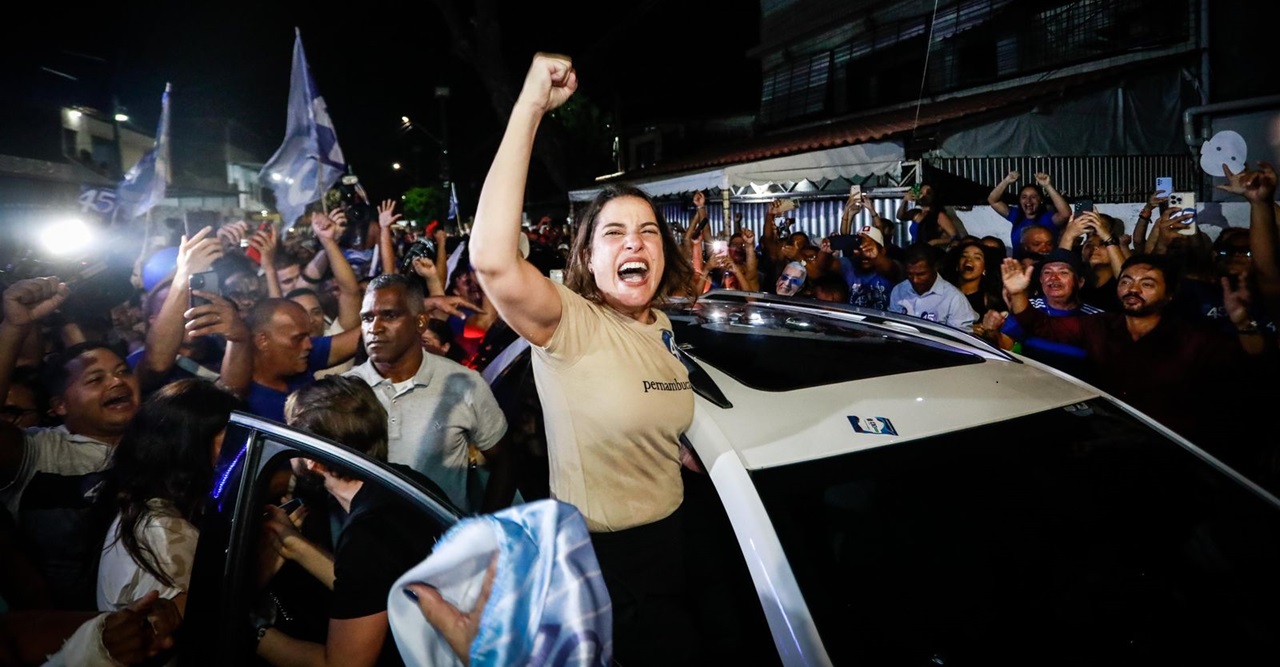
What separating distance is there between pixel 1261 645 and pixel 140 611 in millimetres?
2938

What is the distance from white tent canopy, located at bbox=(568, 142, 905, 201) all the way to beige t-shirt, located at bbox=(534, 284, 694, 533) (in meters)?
9.05

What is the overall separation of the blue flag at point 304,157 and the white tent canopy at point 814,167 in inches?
179

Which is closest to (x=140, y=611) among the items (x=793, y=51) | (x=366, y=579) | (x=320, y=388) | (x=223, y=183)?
(x=366, y=579)

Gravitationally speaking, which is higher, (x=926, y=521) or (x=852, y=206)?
(x=852, y=206)

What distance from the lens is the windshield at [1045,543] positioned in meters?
1.88

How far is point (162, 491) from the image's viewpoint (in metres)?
2.14

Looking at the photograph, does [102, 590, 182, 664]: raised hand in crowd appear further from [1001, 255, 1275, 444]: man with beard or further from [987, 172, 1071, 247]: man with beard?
[987, 172, 1071, 247]: man with beard

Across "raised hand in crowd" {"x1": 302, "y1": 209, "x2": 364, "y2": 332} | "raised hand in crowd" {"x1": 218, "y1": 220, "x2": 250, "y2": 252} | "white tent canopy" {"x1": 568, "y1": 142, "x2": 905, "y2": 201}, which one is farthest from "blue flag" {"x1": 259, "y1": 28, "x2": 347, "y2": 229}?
"white tent canopy" {"x1": 568, "y1": 142, "x2": 905, "y2": 201}

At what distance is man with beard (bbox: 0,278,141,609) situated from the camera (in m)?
2.66

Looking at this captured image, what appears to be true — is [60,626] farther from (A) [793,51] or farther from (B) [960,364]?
(A) [793,51]

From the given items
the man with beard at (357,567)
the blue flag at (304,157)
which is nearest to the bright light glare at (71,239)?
the blue flag at (304,157)

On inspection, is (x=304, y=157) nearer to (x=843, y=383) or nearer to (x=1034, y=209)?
(x=843, y=383)

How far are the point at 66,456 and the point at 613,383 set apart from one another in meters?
2.57

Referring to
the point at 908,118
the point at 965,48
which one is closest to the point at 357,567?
the point at 908,118
